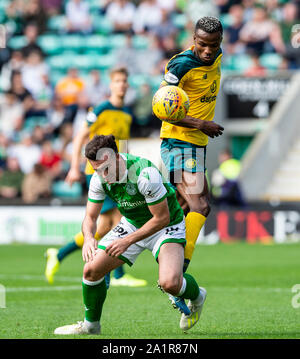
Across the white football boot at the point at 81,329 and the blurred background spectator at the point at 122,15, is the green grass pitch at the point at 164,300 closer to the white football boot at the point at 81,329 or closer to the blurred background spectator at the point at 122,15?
the white football boot at the point at 81,329

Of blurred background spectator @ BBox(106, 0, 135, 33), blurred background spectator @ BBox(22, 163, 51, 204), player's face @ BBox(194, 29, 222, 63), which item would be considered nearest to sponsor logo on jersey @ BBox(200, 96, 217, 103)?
player's face @ BBox(194, 29, 222, 63)

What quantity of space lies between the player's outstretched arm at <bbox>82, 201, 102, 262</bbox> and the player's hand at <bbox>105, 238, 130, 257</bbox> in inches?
7.1

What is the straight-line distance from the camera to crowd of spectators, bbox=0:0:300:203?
1981 cm

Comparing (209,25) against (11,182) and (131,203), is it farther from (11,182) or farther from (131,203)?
(11,182)

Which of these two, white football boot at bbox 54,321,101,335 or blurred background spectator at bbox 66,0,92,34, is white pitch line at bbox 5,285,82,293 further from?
blurred background spectator at bbox 66,0,92,34

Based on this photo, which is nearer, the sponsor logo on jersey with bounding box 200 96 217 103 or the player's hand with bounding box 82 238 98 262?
the player's hand with bounding box 82 238 98 262

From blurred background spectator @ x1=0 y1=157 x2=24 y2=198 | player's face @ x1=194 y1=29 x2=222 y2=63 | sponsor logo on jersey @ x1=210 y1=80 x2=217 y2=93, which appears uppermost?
player's face @ x1=194 y1=29 x2=222 y2=63

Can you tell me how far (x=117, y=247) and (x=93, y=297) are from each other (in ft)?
1.74

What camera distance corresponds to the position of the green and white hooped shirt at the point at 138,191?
21.4ft

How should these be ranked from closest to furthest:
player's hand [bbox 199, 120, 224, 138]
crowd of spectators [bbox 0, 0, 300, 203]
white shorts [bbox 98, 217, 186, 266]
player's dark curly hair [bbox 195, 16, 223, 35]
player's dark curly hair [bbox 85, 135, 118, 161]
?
player's dark curly hair [bbox 85, 135, 118, 161]
white shorts [bbox 98, 217, 186, 266]
player's dark curly hair [bbox 195, 16, 223, 35]
player's hand [bbox 199, 120, 224, 138]
crowd of spectators [bbox 0, 0, 300, 203]

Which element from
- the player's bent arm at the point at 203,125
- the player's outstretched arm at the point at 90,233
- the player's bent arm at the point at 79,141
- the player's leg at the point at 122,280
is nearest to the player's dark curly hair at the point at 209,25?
Result: the player's bent arm at the point at 203,125

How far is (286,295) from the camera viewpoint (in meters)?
9.52

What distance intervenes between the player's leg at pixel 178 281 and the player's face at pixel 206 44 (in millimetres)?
1735
